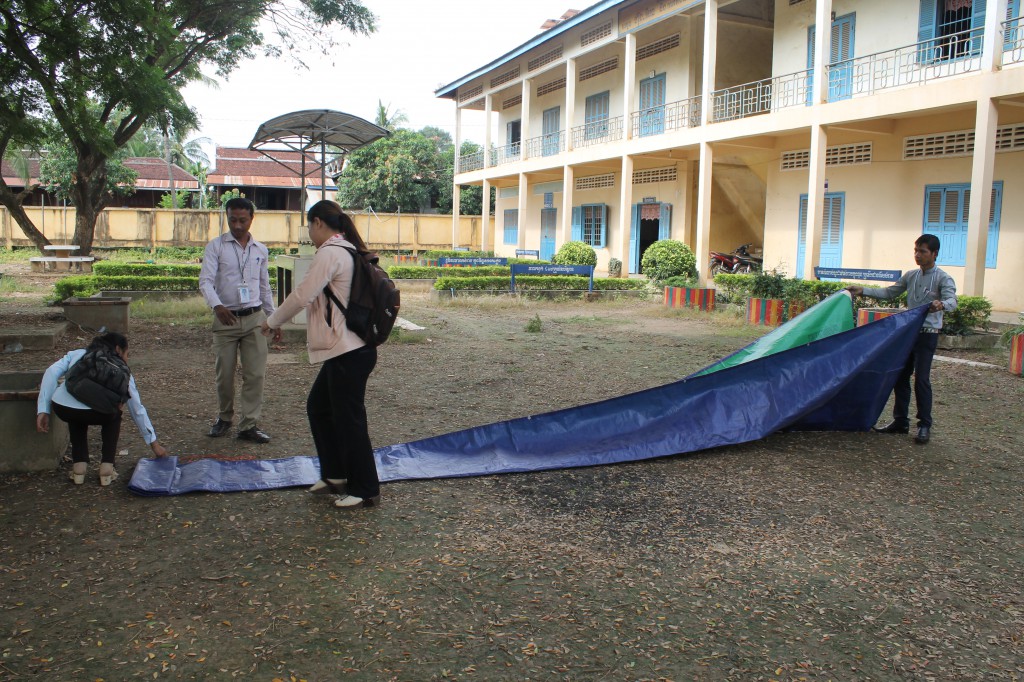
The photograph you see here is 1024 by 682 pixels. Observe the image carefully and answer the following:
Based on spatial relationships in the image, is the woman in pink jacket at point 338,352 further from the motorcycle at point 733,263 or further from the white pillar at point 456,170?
the white pillar at point 456,170

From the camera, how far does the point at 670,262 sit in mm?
17281

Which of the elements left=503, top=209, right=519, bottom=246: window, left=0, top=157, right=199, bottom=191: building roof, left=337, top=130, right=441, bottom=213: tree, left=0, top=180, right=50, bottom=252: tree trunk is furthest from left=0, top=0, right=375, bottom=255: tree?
left=0, top=157, right=199, bottom=191: building roof

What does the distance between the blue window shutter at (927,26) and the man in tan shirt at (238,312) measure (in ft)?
40.9

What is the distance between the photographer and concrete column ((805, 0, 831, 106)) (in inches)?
559

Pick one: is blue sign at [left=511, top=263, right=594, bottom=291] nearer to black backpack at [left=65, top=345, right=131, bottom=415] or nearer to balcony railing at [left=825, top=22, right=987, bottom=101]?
balcony railing at [left=825, top=22, right=987, bottom=101]

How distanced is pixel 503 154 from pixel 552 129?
2.81 meters

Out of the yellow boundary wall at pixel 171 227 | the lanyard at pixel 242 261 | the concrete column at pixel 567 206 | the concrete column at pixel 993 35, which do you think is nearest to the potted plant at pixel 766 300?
the concrete column at pixel 993 35

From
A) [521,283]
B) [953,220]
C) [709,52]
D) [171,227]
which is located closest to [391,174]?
[171,227]

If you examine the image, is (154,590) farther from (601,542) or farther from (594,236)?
(594,236)

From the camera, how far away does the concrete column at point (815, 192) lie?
47.4ft

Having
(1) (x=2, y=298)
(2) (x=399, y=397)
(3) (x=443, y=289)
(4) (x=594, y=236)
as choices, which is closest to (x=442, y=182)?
(4) (x=594, y=236)

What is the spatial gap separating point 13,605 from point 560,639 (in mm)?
2049

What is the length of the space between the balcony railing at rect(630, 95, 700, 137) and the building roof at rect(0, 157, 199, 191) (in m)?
24.1

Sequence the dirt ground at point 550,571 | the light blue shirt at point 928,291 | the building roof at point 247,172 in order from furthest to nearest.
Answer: the building roof at point 247,172 < the light blue shirt at point 928,291 < the dirt ground at point 550,571
